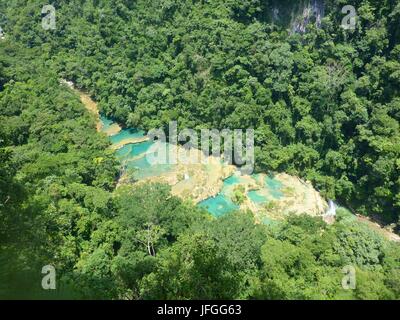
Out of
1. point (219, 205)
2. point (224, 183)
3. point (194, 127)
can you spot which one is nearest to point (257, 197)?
point (224, 183)

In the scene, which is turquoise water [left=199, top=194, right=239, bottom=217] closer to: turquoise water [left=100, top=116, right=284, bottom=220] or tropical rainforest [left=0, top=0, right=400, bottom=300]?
turquoise water [left=100, top=116, right=284, bottom=220]

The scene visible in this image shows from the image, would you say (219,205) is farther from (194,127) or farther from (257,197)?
(194,127)

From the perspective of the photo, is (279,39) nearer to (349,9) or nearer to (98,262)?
(349,9)

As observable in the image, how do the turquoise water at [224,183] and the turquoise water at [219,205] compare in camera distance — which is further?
the turquoise water at [224,183]

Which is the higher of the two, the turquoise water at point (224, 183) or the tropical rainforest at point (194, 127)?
the tropical rainforest at point (194, 127)

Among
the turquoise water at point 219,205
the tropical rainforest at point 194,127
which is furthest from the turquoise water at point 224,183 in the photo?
the tropical rainforest at point 194,127

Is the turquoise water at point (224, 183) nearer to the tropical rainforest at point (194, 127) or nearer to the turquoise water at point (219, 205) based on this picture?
the turquoise water at point (219, 205)

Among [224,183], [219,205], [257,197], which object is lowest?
[219,205]
